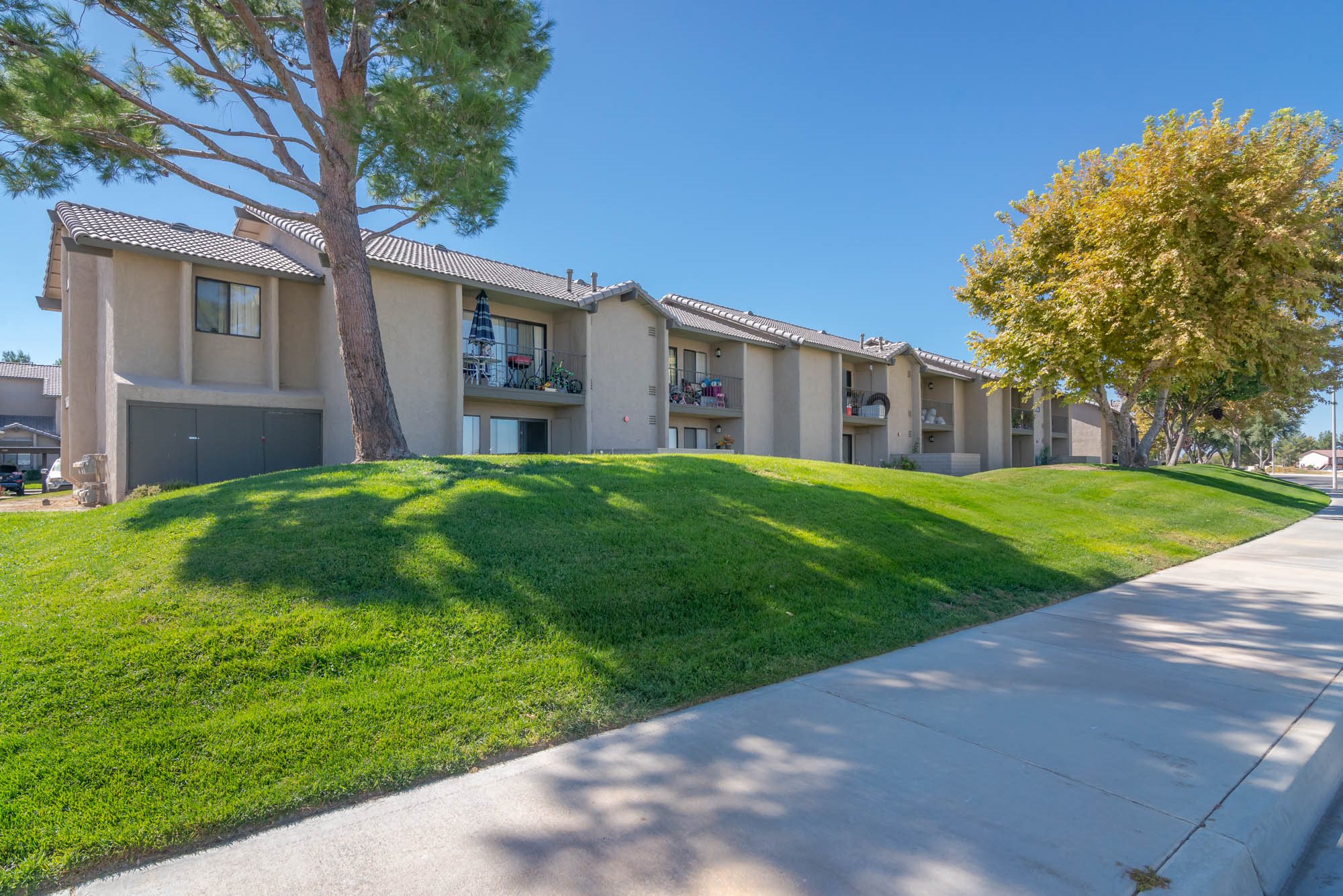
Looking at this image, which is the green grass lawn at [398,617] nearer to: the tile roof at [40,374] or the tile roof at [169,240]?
the tile roof at [169,240]

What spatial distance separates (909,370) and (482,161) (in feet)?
88.4

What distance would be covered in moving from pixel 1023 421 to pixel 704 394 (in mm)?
23570

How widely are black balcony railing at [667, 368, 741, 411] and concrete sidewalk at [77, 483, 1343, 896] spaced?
742 inches

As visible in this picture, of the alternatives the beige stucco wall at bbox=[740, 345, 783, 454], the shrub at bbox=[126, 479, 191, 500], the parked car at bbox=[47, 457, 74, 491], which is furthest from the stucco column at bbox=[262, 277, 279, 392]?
the beige stucco wall at bbox=[740, 345, 783, 454]

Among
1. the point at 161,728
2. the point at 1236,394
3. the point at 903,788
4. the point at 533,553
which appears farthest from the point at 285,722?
the point at 1236,394

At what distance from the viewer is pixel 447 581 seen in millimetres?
5656

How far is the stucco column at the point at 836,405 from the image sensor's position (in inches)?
1112

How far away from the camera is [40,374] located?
44.4 meters

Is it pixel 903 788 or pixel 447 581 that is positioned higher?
pixel 447 581

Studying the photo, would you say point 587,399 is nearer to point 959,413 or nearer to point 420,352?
point 420,352

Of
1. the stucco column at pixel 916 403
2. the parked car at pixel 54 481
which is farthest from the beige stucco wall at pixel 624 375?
the parked car at pixel 54 481

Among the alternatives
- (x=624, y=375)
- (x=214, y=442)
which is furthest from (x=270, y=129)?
(x=624, y=375)

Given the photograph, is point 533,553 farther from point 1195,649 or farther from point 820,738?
point 1195,649

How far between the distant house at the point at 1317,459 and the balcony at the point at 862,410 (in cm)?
9368
